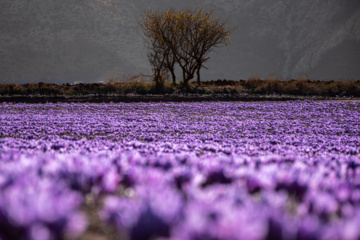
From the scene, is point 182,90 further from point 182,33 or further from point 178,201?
point 178,201

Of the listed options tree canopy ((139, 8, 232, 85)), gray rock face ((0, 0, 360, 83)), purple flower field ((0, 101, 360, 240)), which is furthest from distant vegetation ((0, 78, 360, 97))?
gray rock face ((0, 0, 360, 83))

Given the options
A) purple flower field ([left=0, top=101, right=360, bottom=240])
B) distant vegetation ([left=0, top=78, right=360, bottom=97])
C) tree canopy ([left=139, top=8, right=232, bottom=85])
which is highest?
tree canopy ([left=139, top=8, right=232, bottom=85])

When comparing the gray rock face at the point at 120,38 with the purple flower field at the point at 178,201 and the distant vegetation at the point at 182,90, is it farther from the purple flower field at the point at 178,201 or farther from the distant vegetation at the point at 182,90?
the purple flower field at the point at 178,201

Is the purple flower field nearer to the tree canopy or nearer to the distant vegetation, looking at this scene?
the distant vegetation

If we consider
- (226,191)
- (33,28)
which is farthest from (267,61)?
(226,191)

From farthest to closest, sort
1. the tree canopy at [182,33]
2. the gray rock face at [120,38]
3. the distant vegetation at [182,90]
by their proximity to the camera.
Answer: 1. the gray rock face at [120,38]
2. the tree canopy at [182,33]
3. the distant vegetation at [182,90]

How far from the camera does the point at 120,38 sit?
116 m

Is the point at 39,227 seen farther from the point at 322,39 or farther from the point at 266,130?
the point at 322,39

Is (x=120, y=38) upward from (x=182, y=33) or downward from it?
upward

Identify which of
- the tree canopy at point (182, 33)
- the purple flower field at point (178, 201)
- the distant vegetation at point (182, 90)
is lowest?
the purple flower field at point (178, 201)

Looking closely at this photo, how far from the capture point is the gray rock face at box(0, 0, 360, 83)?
103625 mm

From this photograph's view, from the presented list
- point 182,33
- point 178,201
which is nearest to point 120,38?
point 182,33

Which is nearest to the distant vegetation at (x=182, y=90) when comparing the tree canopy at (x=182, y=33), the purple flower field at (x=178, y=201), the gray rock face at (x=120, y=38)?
the tree canopy at (x=182, y=33)

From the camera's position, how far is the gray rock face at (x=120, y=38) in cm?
10362
